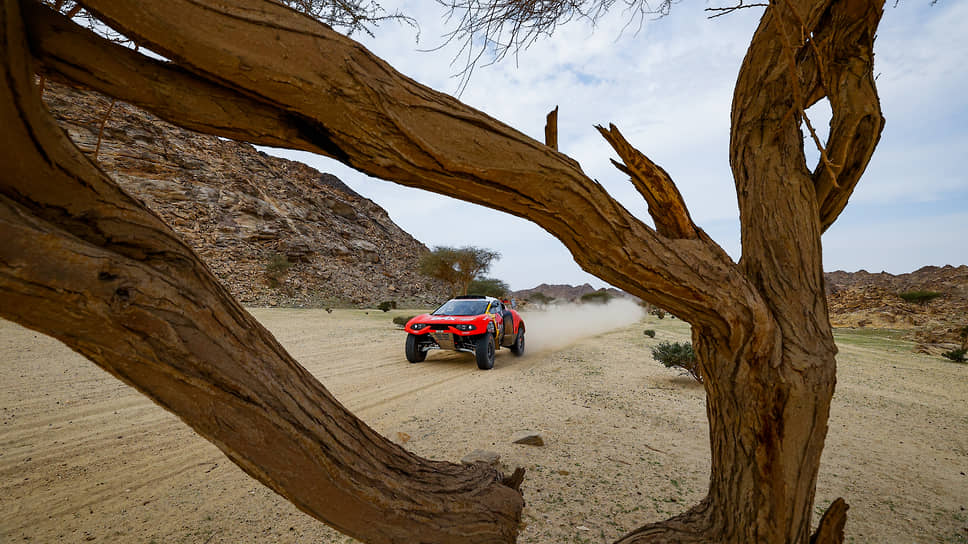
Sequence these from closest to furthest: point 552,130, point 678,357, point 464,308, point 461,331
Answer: point 552,130
point 678,357
point 461,331
point 464,308

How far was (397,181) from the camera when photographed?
5.28 feet

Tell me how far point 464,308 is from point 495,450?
599 cm

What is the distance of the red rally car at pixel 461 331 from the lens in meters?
9.10

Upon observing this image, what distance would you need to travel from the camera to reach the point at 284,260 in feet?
114

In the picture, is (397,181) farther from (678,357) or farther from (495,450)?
(678,357)

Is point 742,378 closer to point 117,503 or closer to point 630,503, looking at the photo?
point 630,503

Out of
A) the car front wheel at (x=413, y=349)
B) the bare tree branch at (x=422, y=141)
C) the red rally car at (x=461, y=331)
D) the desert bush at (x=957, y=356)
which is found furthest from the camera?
the desert bush at (x=957, y=356)

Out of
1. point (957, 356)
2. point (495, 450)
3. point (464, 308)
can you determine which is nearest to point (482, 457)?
point (495, 450)

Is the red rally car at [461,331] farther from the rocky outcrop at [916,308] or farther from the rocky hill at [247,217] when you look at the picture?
the rocky hill at [247,217]

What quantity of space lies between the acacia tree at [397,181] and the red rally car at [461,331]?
6.61 m

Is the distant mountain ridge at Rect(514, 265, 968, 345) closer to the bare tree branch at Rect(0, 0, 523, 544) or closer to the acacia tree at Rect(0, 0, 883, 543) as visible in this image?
the acacia tree at Rect(0, 0, 883, 543)

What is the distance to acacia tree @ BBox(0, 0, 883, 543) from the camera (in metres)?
1.21

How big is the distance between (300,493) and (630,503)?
107 inches

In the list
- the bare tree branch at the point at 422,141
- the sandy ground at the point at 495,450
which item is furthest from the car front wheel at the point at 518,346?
the bare tree branch at the point at 422,141
